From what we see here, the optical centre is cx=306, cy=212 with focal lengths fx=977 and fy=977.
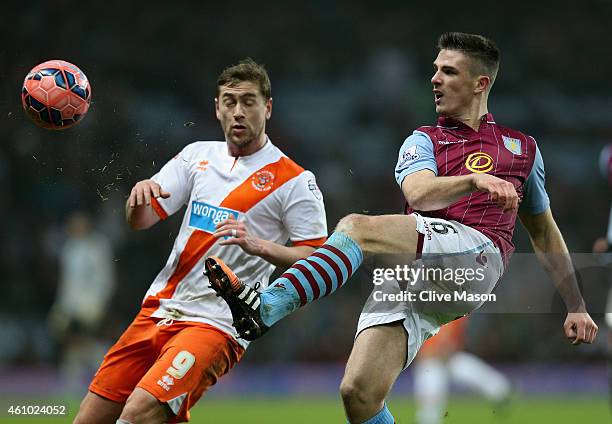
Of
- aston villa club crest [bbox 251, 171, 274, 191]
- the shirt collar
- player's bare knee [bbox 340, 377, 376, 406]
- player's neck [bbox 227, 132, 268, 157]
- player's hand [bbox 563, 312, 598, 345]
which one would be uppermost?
the shirt collar

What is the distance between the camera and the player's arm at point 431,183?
4.40 metres

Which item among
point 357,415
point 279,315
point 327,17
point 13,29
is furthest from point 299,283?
point 327,17

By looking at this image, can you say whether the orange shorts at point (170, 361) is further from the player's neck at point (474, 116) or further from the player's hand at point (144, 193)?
the player's neck at point (474, 116)

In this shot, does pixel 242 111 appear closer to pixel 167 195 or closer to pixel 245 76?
pixel 245 76

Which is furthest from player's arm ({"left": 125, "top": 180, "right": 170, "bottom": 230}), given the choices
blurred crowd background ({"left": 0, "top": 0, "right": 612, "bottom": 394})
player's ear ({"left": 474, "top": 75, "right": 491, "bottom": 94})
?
blurred crowd background ({"left": 0, "top": 0, "right": 612, "bottom": 394})

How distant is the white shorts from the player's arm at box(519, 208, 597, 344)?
524 millimetres

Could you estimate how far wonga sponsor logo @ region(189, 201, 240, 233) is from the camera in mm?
5484

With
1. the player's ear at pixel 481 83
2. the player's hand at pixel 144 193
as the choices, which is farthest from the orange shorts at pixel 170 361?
the player's ear at pixel 481 83

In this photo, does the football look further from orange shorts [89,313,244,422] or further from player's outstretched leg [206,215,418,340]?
player's outstretched leg [206,215,418,340]

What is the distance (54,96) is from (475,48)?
2340mm

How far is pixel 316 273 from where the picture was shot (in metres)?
4.63

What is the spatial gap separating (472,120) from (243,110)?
129 centimetres

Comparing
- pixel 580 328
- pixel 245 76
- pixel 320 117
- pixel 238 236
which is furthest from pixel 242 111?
pixel 320 117

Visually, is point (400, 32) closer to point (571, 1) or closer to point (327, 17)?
point (327, 17)
